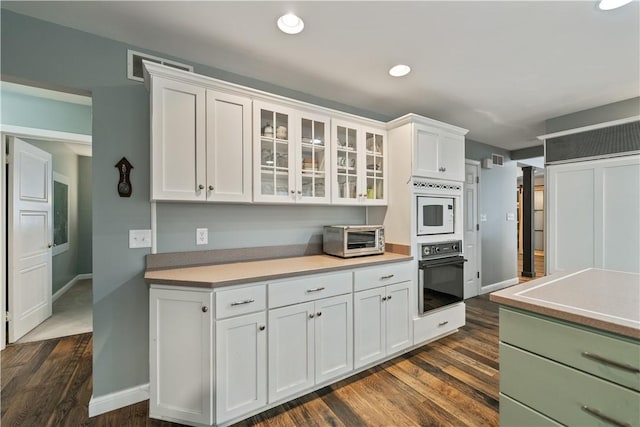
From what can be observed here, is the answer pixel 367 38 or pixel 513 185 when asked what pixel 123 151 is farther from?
pixel 513 185

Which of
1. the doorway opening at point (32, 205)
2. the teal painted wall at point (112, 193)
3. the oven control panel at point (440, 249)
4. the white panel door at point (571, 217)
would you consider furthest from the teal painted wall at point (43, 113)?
the white panel door at point (571, 217)

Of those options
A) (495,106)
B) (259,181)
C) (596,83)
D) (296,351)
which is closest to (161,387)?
(296,351)

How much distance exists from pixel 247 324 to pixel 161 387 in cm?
65

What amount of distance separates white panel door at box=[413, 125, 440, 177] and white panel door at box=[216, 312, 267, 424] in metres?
2.00

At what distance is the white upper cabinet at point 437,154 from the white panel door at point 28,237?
13.3ft

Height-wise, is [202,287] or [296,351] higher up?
[202,287]

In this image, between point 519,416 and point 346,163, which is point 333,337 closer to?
point 519,416

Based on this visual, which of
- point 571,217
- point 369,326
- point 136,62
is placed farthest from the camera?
point 571,217

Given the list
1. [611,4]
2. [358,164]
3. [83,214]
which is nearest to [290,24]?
[358,164]

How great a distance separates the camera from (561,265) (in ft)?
10.1

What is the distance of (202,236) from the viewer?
213cm

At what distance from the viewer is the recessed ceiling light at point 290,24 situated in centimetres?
165

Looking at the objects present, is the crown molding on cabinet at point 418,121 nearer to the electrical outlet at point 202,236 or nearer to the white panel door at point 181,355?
the electrical outlet at point 202,236

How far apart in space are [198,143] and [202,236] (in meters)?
0.72
